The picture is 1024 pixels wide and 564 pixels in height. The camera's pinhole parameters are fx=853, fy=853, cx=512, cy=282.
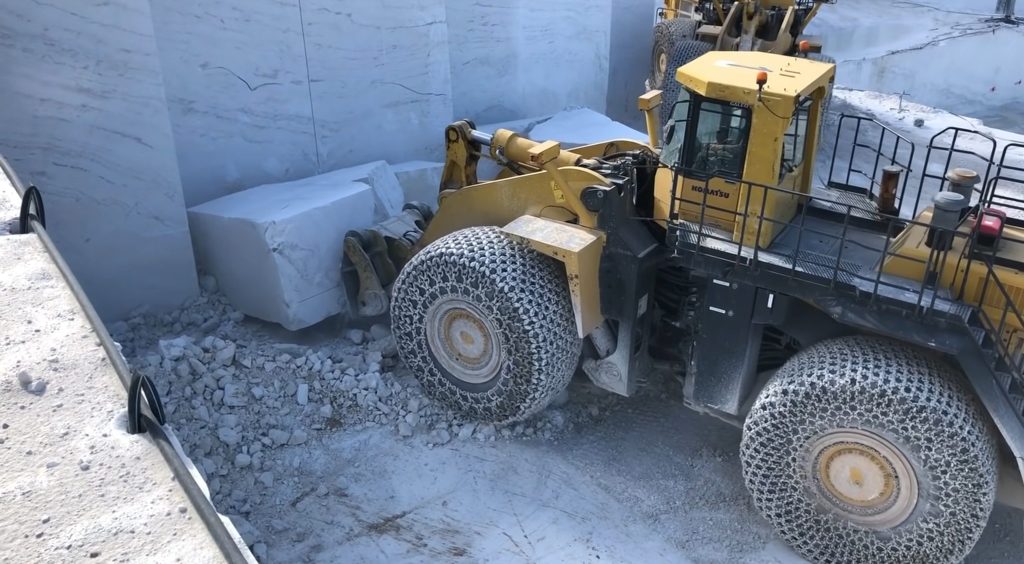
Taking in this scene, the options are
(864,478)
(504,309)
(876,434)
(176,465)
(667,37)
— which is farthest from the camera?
(667,37)

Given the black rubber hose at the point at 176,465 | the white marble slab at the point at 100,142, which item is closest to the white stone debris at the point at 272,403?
the white marble slab at the point at 100,142

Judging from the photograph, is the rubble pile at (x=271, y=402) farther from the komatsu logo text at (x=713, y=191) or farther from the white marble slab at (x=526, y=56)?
the white marble slab at (x=526, y=56)

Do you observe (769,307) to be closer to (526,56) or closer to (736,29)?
(526,56)

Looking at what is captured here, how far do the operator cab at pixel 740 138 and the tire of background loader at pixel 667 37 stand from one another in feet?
22.0

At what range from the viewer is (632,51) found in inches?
523

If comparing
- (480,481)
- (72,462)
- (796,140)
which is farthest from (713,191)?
(72,462)

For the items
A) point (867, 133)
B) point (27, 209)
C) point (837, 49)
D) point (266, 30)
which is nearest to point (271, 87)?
point (266, 30)

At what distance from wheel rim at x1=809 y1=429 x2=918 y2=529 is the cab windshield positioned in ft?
4.74

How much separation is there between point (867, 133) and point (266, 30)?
9.51 metres

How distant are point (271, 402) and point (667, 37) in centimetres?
861

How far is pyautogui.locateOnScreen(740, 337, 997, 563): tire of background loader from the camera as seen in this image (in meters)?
3.87

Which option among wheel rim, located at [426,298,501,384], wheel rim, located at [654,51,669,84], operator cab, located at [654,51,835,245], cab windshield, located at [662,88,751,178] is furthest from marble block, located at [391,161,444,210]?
wheel rim, located at [654,51,669,84]

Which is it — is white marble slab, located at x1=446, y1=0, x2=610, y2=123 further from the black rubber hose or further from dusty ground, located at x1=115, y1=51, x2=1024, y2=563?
the black rubber hose

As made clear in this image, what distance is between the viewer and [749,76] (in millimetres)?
4406
